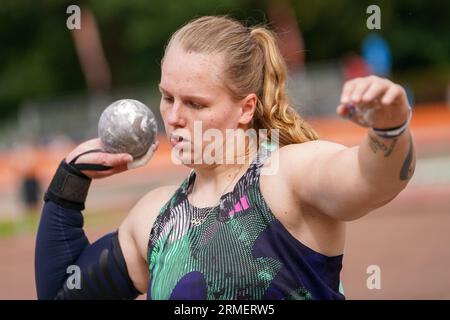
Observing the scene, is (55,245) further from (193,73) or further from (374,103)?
(374,103)

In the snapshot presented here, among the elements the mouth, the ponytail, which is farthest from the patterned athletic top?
the mouth

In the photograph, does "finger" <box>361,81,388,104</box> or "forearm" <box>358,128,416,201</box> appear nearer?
"finger" <box>361,81,388,104</box>

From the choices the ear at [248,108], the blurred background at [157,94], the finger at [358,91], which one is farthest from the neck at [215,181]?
the blurred background at [157,94]

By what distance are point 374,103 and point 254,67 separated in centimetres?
87

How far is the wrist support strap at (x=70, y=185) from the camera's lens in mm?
3234

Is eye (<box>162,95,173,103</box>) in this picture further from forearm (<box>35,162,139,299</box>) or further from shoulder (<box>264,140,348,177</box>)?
forearm (<box>35,162,139,299</box>)

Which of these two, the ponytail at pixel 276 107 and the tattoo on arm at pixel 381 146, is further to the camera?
the ponytail at pixel 276 107

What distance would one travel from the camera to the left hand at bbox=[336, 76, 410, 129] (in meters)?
2.20

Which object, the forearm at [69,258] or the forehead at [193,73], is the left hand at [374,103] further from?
the forearm at [69,258]

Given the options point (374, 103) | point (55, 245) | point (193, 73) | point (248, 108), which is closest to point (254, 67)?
point (248, 108)

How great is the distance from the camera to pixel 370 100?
7.20ft

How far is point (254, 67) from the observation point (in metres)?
3.02

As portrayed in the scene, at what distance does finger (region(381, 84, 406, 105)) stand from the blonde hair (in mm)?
749
